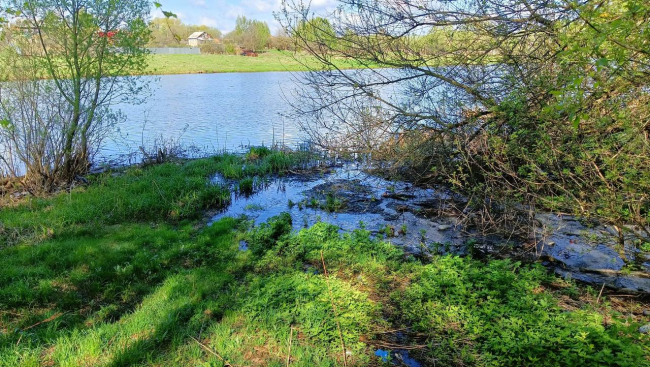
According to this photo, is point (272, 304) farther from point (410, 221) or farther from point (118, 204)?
point (118, 204)

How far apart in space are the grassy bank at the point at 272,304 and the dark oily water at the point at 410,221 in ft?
1.95

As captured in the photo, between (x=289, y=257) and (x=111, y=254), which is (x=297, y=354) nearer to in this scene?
(x=289, y=257)

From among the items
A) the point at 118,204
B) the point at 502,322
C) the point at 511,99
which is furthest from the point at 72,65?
the point at 502,322

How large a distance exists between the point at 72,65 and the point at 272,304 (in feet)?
23.9

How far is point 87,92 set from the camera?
845 cm

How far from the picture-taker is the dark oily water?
4922mm

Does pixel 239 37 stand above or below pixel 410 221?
above

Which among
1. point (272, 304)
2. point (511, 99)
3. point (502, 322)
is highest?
point (511, 99)

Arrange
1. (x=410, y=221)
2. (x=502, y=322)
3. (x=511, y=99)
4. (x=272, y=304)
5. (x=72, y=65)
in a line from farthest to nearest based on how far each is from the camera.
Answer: (x=72, y=65)
(x=410, y=221)
(x=511, y=99)
(x=272, y=304)
(x=502, y=322)

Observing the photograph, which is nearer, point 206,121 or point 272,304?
point 272,304

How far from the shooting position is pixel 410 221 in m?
6.90

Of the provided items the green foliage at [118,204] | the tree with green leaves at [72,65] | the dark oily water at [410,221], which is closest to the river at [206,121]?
the tree with green leaves at [72,65]

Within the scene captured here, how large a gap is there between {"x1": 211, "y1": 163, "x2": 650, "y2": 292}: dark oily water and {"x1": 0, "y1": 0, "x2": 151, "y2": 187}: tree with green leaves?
299cm

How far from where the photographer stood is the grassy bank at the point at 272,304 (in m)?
3.25
